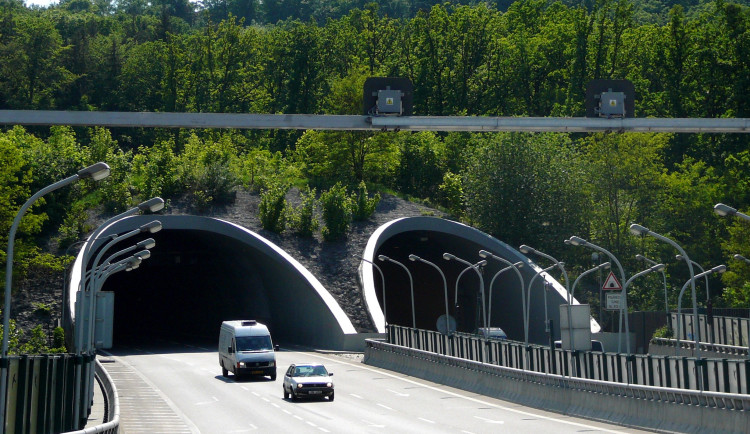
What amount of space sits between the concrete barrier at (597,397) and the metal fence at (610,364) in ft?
1.74

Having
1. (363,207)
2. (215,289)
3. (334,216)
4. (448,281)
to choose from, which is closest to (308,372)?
(334,216)

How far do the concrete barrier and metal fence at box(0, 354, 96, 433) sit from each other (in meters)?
13.8

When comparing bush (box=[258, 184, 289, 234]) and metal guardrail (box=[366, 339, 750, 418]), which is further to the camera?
bush (box=[258, 184, 289, 234])

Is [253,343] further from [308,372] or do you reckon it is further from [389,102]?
[389,102]

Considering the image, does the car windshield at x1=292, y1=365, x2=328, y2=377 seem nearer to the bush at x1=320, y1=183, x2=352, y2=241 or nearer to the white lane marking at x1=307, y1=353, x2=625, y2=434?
the white lane marking at x1=307, y1=353, x2=625, y2=434

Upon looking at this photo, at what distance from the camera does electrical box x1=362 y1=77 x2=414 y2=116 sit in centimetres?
2428

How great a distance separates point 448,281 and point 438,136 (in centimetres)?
3286

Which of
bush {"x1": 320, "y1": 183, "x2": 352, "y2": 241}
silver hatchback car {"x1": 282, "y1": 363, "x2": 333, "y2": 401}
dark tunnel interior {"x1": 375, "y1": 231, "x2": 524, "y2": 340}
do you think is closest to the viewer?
silver hatchback car {"x1": 282, "y1": 363, "x2": 333, "y2": 401}

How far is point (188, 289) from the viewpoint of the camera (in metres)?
82.4

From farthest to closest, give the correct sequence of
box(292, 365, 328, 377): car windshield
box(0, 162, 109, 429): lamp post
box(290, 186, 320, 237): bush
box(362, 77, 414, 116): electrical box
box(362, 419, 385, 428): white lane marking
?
box(290, 186, 320, 237): bush < box(292, 365, 328, 377): car windshield < box(362, 419, 385, 428): white lane marking < box(362, 77, 414, 116): electrical box < box(0, 162, 109, 429): lamp post

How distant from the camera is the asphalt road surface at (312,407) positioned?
28844 millimetres

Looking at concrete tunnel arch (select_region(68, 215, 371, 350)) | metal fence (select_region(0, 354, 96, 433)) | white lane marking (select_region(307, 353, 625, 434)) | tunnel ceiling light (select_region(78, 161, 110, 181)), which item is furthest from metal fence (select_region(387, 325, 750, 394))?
concrete tunnel arch (select_region(68, 215, 371, 350))

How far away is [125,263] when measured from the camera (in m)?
41.1

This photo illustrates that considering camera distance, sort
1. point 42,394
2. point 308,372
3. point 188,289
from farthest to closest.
Result: 1. point 188,289
2. point 308,372
3. point 42,394
